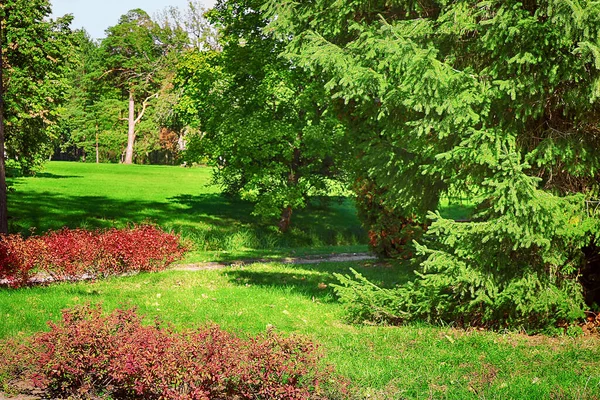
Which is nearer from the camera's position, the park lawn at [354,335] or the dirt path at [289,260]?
the park lawn at [354,335]

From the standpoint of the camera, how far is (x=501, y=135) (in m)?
7.61

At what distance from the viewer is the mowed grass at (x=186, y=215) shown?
69.1 feet

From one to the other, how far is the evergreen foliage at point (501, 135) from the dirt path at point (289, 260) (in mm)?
7050

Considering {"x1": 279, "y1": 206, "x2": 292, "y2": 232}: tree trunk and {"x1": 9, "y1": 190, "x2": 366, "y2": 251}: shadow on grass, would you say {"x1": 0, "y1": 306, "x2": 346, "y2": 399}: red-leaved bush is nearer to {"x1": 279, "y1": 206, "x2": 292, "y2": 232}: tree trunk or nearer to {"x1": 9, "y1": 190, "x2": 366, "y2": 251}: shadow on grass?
{"x1": 9, "y1": 190, "x2": 366, "y2": 251}: shadow on grass

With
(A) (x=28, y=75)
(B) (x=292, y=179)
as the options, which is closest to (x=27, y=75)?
(A) (x=28, y=75)

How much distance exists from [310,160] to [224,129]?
397 cm

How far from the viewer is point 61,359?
5293mm

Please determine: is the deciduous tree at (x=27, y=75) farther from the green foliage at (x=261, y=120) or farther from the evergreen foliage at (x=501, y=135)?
the evergreen foliage at (x=501, y=135)

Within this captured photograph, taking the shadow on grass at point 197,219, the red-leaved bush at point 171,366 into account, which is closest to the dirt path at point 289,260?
the shadow on grass at point 197,219

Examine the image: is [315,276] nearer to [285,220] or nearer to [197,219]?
[285,220]

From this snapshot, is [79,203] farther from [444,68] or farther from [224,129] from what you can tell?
[444,68]

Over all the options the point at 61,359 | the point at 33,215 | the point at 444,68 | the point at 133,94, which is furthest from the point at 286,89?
the point at 133,94

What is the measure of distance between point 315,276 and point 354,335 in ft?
17.8

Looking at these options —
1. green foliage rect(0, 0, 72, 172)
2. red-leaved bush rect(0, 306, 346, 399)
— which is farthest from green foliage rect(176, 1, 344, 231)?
red-leaved bush rect(0, 306, 346, 399)
